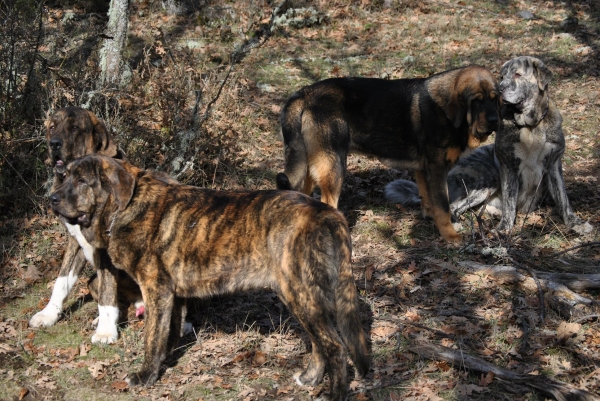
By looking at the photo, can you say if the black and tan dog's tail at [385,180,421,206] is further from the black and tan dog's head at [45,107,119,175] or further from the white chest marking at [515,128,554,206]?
the black and tan dog's head at [45,107,119,175]

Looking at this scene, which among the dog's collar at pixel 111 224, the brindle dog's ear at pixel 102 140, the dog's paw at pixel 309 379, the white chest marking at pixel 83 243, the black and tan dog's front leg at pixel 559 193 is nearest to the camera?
the dog's paw at pixel 309 379

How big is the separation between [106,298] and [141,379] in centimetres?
117

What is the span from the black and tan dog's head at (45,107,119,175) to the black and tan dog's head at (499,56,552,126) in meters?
5.02

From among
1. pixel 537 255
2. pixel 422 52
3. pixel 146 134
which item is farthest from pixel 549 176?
pixel 422 52

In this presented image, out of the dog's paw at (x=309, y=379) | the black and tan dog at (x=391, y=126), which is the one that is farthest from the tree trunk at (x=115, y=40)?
the dog's paw at (x=309, y=379)

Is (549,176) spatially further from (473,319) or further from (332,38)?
(332,38)

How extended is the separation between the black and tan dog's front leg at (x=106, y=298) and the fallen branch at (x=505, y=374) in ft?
9.75

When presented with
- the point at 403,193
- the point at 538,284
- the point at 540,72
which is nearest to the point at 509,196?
the point at 403,193

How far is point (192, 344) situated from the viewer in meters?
6.36

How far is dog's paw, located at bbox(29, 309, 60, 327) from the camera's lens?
6.67 metres

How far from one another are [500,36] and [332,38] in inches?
157

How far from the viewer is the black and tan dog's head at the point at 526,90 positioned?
26.9 feet

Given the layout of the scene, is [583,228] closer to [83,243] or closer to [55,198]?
[83,243]

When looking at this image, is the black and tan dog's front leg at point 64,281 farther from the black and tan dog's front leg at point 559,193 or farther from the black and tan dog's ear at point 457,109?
the black and tan dog's front leg at point 559,193
